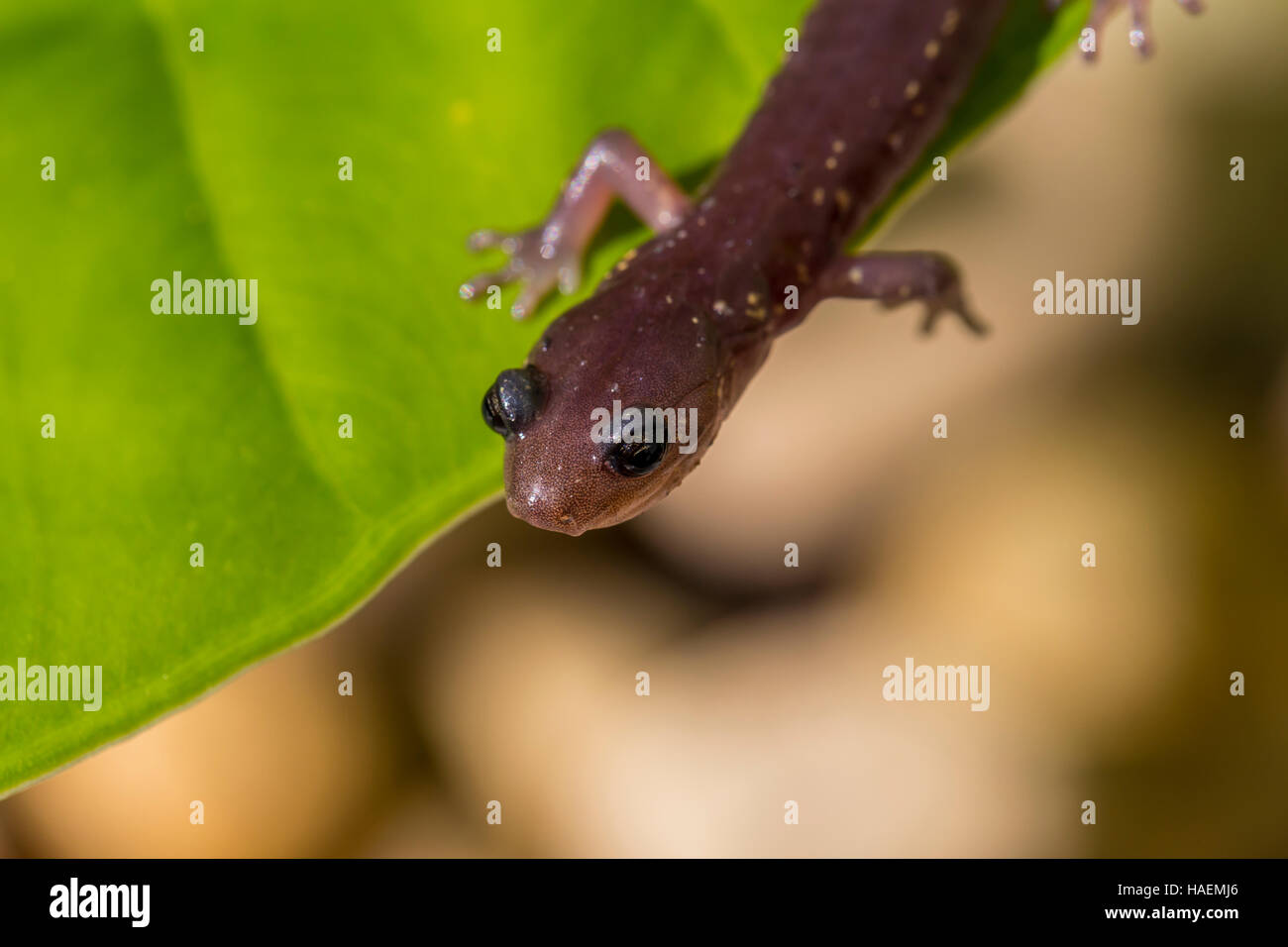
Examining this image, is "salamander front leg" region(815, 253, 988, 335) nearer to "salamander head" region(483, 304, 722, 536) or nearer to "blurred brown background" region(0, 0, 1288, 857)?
"salamander head" region(483, 304, 722, 536)

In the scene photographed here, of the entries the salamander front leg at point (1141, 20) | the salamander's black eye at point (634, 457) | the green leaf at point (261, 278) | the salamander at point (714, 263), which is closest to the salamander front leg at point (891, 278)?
the salamander at point (714, 263)

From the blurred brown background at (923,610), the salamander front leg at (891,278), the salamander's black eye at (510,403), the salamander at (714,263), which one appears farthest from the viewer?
the blurred brown background at (923,610)

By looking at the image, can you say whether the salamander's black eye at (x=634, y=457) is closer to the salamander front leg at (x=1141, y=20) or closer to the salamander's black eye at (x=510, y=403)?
the salamander's black eye at (x=510, y=403)

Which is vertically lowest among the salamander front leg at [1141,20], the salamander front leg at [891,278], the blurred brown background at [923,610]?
the blurred brown background at [923,610]

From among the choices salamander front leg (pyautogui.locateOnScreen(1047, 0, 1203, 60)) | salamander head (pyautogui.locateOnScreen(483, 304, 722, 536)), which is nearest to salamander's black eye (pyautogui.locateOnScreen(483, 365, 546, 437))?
salamander head (pyautogui.locateOnScreen(483, 304, 722, 536))

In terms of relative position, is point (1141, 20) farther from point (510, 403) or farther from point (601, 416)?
point (510, 403)

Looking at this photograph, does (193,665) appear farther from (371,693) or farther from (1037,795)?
(1037,795)
